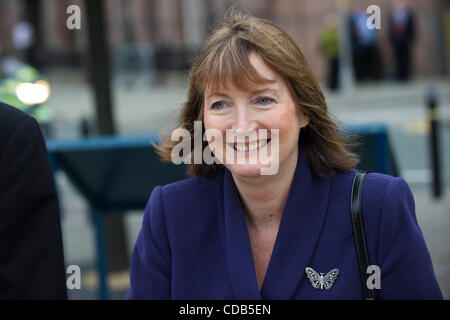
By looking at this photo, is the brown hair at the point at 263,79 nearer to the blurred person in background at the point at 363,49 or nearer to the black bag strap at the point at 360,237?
the black bag strap at the point at 360,237

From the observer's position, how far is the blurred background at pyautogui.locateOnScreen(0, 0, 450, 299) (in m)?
6.90

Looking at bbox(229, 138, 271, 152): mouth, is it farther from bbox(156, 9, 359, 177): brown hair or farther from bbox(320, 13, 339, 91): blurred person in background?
bbox(320, 13, 339, 91): blurred person in background

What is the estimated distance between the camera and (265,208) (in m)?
2.90

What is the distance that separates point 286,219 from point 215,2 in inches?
1054

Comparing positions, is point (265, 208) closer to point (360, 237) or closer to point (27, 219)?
point (360, 237)

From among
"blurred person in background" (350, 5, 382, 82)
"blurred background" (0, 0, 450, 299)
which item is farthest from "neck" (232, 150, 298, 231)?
"blurred person in background" (350, 5, 382, 82)

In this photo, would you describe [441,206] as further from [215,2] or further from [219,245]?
[215,2]

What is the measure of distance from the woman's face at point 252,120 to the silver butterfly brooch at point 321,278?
37 cm

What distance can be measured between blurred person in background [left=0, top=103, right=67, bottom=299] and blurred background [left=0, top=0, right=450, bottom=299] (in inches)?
40.0

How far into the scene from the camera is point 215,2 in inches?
1141

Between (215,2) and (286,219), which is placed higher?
(215,2)

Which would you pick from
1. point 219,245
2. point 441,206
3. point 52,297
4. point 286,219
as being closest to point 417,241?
point 286,219

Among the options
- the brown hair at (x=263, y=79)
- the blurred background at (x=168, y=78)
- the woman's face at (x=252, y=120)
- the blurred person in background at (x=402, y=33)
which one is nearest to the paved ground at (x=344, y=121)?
the blurred background at (x=168, y=78)

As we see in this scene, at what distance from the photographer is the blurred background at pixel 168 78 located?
22.6 feet
